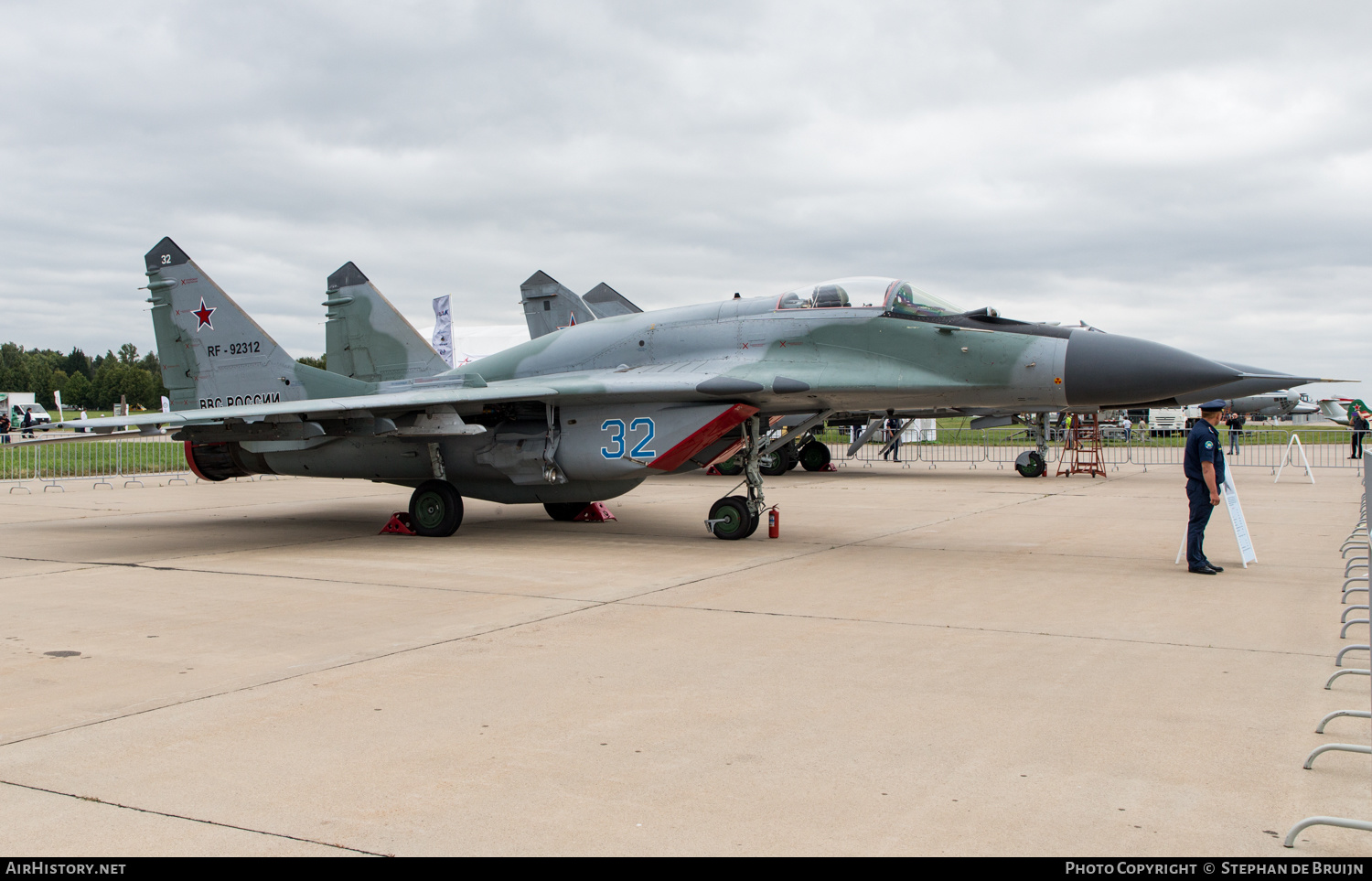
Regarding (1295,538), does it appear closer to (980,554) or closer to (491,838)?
(980,554)

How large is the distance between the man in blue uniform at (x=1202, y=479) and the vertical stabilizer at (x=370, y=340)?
29.4 ft

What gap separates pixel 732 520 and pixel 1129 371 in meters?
4.23

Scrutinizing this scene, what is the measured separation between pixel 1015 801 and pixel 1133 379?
6516 mm

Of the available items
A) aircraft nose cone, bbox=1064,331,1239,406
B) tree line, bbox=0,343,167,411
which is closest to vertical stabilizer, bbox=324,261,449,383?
aircraft nose cone, bbox=1064,331,1239,406

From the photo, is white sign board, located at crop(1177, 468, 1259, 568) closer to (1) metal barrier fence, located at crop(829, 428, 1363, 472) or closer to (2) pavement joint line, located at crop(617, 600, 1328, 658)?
(2) pavement joint line, located at crop(617, 600, 1328, 658)

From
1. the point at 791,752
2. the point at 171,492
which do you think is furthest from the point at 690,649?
the point at 171,492

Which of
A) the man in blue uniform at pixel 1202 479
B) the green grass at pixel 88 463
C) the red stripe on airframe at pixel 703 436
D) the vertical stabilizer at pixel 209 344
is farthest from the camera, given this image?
the green grass at pixel 88 463

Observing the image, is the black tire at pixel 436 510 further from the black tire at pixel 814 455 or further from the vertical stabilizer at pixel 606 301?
the black tire at pixel 814 455

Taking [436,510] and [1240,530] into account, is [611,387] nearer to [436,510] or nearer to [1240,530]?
[436,510]

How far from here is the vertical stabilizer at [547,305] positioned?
18641 millimetres

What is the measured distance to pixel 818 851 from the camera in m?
2.85

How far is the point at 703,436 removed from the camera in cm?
1022

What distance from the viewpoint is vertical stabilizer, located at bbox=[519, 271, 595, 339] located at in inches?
734

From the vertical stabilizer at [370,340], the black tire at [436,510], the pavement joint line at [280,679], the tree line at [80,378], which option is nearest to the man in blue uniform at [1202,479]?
the pavement joint line at [280,679]
